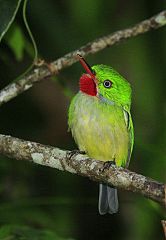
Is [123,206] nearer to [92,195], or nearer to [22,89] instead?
[92,195]

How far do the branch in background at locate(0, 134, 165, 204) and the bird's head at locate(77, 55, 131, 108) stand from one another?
0.82 m

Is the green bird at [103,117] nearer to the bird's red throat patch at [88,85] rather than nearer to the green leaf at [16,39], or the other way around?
the bird's red throat patch at [88,85]

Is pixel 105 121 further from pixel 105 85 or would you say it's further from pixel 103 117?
pixel 105 85

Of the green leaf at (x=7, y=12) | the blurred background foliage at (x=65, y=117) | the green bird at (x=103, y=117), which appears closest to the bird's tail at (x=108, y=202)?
the green bird at (x=103, y=117)

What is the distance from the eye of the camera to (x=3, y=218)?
4617 millimetres

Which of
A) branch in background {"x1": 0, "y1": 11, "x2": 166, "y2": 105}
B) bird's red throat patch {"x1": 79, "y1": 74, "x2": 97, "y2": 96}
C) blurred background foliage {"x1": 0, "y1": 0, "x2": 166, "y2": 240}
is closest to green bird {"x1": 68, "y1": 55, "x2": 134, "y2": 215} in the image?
bird's red throat patch {"x1": 79, "y1": 74, "x2": 97, "y2": 96}

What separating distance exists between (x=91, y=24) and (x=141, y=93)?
71 cm

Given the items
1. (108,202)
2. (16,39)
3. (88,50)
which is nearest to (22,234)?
(108,202)

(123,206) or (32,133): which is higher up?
(32,133)

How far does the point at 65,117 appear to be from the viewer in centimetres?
686

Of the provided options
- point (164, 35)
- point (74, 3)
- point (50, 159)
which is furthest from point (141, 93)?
point (50, 159)

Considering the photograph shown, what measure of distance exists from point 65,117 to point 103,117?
2.55m

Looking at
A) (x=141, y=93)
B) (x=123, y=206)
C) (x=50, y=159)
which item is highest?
(x=141, y=93)

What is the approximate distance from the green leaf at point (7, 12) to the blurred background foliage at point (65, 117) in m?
0.70
